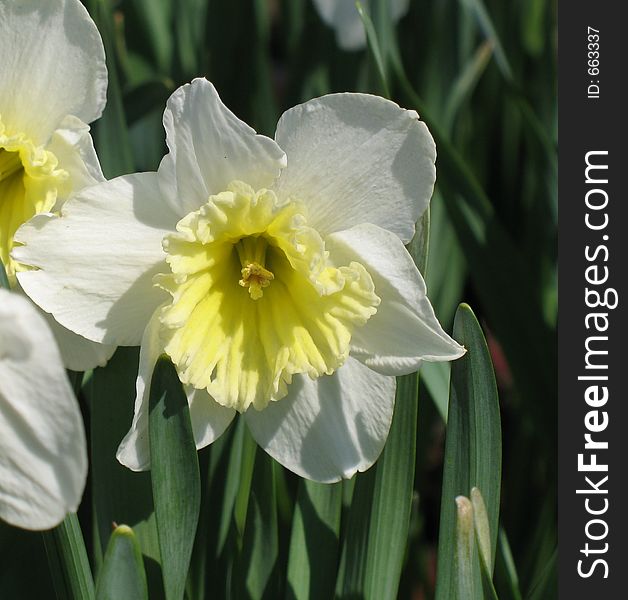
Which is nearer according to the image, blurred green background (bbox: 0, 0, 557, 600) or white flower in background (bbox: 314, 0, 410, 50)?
blurred green background (bbox: 0, 0, 557, 600)

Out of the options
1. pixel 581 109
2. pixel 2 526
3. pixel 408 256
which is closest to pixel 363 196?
pixel 408 256

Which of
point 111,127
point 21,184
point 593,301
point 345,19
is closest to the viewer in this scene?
point 21,184

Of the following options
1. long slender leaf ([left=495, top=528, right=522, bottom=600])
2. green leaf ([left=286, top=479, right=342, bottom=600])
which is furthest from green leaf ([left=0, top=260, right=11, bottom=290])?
long slender leaf ([left=495, top=528, right=522, bottom=600])

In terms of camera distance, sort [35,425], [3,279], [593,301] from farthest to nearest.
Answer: [593,301], [3,279], [35,425]

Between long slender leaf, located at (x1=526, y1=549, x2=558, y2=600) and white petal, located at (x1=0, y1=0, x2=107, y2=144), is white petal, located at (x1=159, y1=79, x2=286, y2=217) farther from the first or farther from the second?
long slender leaf, located at (x1=526, y1=549, x2=558, y2=600)

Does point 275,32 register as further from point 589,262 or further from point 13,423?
point 13,423

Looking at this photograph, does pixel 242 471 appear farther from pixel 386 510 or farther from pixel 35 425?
pixel 35 425

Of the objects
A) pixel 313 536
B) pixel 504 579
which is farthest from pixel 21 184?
pixel 504 579
